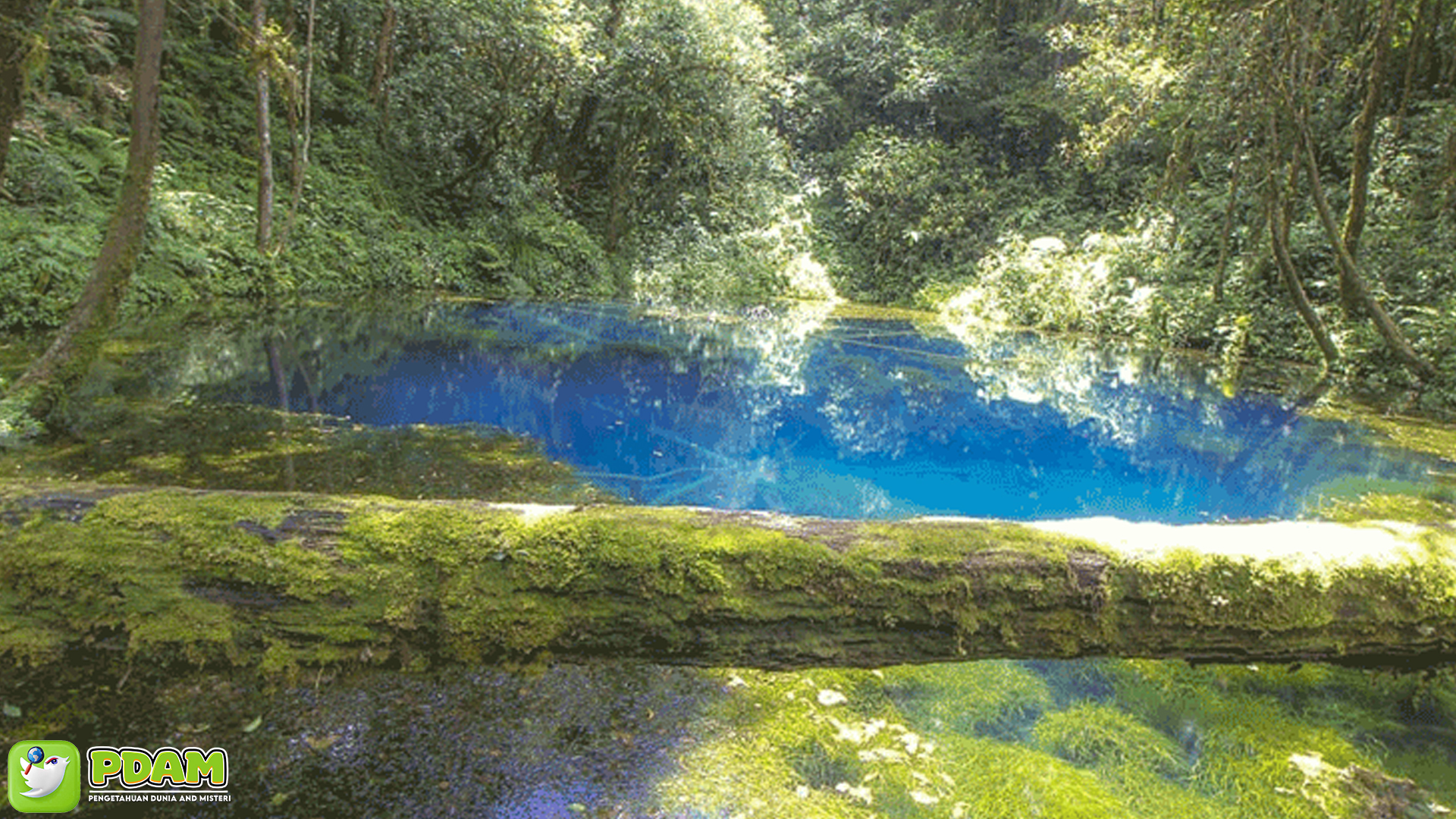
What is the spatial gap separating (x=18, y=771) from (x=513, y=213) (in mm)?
16825

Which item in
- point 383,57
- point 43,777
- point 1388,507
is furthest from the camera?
point 383,57

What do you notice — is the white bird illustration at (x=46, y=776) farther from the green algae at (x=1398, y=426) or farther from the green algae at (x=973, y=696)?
the green algae at (x=1398, y=426)

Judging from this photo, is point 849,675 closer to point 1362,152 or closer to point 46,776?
point 46,776

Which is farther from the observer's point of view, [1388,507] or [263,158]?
[263,158]

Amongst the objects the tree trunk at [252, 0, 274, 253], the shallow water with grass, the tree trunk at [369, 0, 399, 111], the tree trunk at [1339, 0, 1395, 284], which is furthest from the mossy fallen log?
the tree trunk at [369, 0, 399, 111]

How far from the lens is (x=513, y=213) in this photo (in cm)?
1758

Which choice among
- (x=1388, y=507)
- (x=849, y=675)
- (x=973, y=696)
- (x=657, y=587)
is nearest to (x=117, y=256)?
(x=657, y=587)

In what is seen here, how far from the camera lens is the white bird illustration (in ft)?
6.52

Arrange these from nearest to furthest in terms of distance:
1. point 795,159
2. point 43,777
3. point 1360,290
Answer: point 43,777 → point 1360,290 → point 795,159

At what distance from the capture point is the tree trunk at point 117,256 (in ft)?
14.1

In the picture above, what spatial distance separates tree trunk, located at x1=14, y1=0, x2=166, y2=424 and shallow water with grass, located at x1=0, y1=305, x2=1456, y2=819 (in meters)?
0.36

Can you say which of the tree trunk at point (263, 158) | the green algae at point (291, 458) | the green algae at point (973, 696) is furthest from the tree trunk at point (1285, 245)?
the tree trunk at point (263, 158)

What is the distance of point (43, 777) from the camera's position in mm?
2018

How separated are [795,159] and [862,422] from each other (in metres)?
20.5
